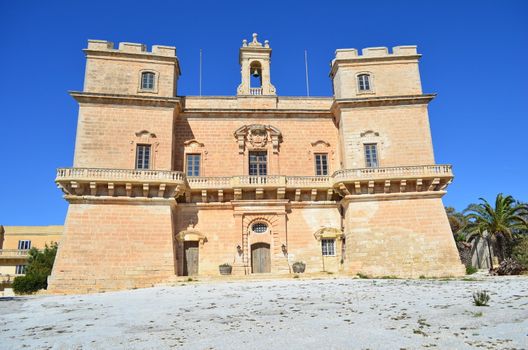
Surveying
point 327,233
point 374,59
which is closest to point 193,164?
point 327,233

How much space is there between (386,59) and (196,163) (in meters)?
12.6

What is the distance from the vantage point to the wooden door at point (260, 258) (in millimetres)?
22303

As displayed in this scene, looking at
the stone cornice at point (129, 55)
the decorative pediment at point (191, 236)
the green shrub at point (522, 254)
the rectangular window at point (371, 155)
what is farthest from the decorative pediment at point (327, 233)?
the stone cornice at point (129, 55)

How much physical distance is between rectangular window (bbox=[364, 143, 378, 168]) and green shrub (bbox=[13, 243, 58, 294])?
72.9 feet

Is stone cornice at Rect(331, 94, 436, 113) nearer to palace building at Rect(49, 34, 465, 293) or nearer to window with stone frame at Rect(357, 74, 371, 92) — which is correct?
palace building at Rect(49, 34, 465, 293)

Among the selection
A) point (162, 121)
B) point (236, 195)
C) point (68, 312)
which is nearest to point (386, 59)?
point (236, 195)

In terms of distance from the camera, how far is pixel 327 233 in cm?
2295

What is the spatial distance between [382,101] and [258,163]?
780cm

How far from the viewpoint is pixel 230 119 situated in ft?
80.5

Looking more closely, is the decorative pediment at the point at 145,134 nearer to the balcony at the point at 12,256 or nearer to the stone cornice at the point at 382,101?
the stone cornice at the point at 382,101

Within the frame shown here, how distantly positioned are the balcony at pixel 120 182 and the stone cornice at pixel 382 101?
31.9 feet

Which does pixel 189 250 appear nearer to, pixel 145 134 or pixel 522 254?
pixel 145 134

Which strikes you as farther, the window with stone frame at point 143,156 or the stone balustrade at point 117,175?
the window with stone frame at point 143,156

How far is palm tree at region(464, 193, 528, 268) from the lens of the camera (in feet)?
90.5
